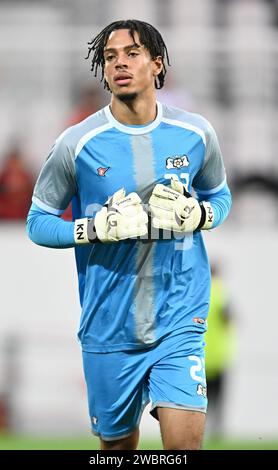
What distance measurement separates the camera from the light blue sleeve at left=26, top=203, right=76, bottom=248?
651 centimetres

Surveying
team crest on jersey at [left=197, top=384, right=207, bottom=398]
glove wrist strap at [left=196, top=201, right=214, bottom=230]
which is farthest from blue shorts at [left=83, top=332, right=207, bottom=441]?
glove wrist strap at [left=196, top=201, right=214, bottom=230]

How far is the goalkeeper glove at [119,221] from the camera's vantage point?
6.22 metres

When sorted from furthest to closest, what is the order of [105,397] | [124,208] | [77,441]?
1. [77,441]
2. [105,397]
3. [124,208]

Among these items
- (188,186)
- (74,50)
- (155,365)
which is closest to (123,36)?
(188,186)

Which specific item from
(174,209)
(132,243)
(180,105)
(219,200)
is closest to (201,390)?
(132,243)

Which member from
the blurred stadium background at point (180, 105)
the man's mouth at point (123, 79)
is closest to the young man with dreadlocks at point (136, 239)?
the man's mouth at point (123, 79)

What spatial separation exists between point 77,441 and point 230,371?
74.2 inches

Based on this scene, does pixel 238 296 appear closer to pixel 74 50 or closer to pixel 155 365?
pixel 74 50

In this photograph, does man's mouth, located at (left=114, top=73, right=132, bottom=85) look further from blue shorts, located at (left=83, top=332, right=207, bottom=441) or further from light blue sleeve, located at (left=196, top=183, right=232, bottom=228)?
blue shorts, located at (left=83, top=332, right=207, bottom=441)

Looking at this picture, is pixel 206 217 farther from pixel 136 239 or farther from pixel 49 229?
pixel 49 229

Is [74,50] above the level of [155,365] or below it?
above

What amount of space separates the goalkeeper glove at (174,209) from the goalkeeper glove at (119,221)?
8cm

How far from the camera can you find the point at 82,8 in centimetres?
1373

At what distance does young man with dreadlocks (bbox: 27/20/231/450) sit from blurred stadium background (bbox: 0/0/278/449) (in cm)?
673
